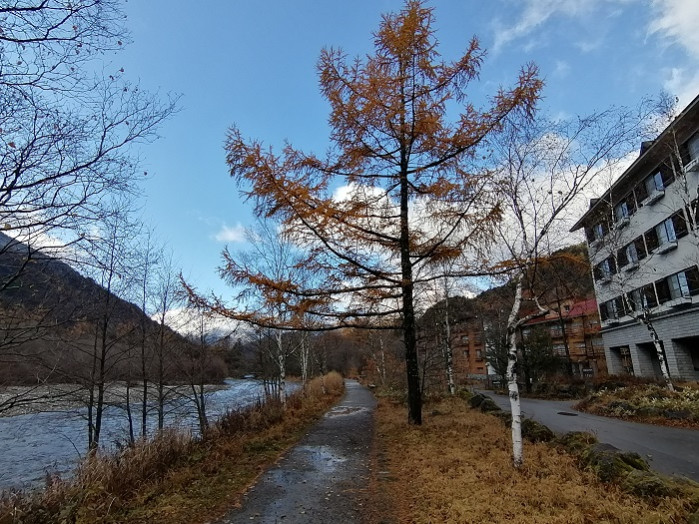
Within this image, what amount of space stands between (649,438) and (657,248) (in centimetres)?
1658

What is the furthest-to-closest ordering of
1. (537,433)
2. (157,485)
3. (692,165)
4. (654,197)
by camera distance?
(654,197)
(692,165)
(537,433)
(157,485)

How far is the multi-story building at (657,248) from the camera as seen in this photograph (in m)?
19.6

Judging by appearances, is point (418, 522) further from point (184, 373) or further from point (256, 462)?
point (184, 373)

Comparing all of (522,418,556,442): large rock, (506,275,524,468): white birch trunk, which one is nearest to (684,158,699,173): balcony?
(522,418,556,442): large rock

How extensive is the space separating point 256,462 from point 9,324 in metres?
4.64

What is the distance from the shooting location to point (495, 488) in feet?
17.7

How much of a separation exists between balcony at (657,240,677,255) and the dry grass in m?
19.8

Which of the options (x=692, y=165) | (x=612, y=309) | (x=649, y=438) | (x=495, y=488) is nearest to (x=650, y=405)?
(x=649, y=438)

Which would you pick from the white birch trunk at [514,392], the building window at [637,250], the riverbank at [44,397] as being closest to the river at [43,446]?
the riverbank at [44,397]

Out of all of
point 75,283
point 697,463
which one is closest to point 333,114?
point 75,283

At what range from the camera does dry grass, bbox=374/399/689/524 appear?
4.48 m

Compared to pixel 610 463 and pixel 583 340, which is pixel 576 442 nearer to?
pixel 610 463

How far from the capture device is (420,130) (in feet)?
32.9

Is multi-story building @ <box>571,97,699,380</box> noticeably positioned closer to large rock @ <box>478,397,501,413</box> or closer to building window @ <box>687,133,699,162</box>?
building window @ <box>687,133,699,162</box>
